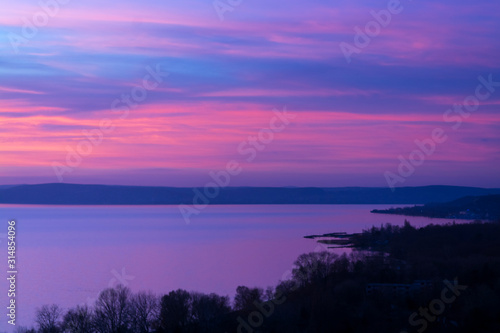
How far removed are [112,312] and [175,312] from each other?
1.37 metres

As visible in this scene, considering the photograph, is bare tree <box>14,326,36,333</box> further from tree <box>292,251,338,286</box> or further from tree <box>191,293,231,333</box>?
tree <box>292,251,338,286</box>

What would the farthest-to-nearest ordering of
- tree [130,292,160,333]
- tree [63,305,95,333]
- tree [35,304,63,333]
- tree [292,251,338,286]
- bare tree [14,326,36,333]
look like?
tree [292,251,338,286] < tree [130,292,160,333] < tree [63,305,95,333] < bare tree [14,326,36,333] < tree [35,304,63,333]

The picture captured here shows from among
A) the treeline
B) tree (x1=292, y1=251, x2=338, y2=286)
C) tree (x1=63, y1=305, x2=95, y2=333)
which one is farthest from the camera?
tree (x1=292, y1=251, x2=338, y2=286)

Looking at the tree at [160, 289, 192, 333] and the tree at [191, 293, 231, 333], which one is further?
the tree at [160, 289, 192, 333]

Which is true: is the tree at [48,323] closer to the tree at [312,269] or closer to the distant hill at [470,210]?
the tree at [312,269]

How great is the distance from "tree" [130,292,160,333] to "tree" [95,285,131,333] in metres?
0.14

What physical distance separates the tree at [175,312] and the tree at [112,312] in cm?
79

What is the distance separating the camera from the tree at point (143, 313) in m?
14.0

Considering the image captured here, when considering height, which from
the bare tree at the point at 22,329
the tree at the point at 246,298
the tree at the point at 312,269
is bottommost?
the bare tree at the point at 22,329

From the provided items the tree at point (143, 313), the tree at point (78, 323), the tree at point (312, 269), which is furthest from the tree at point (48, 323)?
the tree at point (312, 269)

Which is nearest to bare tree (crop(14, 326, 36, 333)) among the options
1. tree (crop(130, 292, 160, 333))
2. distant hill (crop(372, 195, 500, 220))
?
tree (crop(130, 292, 160, 333))

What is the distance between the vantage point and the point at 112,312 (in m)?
14.3

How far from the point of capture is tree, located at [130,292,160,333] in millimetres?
14047

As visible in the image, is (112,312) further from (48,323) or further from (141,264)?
(141,264)
